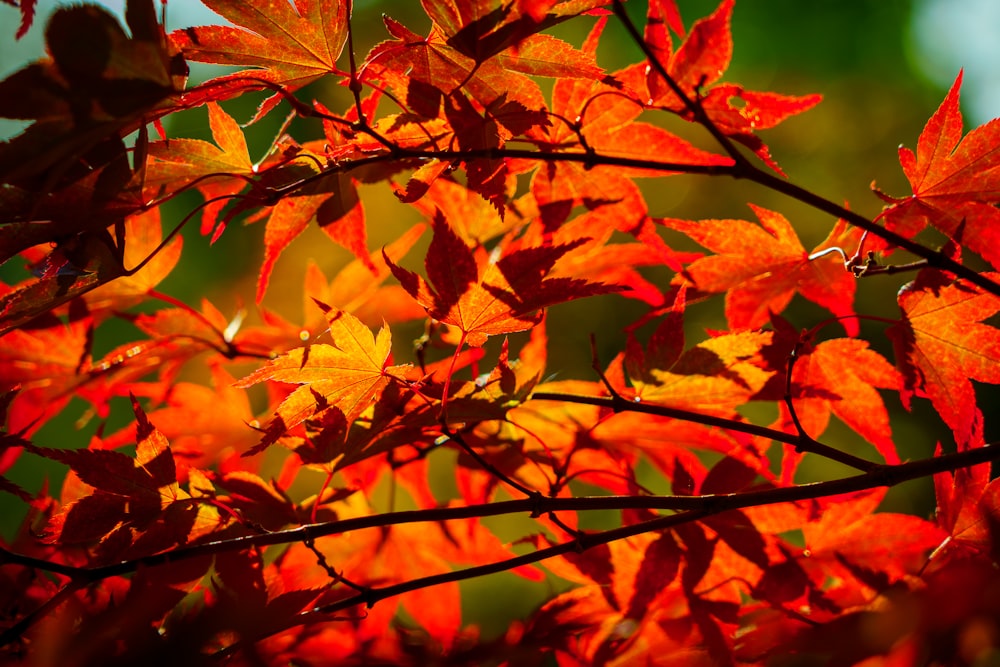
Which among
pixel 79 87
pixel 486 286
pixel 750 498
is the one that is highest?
pixel 79 87

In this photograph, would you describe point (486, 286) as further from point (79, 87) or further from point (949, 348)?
point (949, 348)

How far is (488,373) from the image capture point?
0.62m

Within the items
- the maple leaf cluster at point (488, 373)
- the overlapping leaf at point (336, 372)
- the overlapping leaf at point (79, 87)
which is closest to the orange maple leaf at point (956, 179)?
the maple leaf cluster at point (488, 373)

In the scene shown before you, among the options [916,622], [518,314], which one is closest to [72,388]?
[518,314]

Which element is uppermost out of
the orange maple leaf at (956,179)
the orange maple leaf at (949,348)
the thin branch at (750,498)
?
the orange maple leaf at (956,179)

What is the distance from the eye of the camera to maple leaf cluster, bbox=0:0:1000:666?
0.46 metres

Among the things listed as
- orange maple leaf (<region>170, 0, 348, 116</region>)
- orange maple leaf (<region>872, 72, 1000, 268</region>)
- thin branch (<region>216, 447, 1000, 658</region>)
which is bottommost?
thin branch (<region>216, 447, 1000, 658</region>)

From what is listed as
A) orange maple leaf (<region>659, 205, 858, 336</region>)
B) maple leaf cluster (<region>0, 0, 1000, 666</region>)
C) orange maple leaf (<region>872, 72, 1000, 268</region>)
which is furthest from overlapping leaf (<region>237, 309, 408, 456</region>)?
orange maple leaf (<region>872, 72, 1000, 268</region>)

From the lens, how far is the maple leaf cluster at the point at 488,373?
Answer: 0.46 meters

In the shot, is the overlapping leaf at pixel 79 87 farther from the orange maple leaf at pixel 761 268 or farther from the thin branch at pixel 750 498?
the orange maple leaf at pixel 761 268

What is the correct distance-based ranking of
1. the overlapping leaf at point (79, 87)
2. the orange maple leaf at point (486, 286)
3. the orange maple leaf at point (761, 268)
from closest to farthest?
1. the overlapping leaf at point (79, 87)
2. the orange maple leaf at point (486, 286)
3. the orange maple leaf at point (761, 268)

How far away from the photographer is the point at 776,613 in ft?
2.02

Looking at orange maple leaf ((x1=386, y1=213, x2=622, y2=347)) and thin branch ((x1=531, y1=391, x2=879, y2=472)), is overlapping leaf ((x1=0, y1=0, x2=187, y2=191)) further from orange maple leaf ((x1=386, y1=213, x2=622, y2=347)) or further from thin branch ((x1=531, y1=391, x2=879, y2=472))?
thin branch ((x1=531, y1=391, x2=879, y2=472))

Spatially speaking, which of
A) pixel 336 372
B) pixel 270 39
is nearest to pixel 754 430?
pixel 336 372
